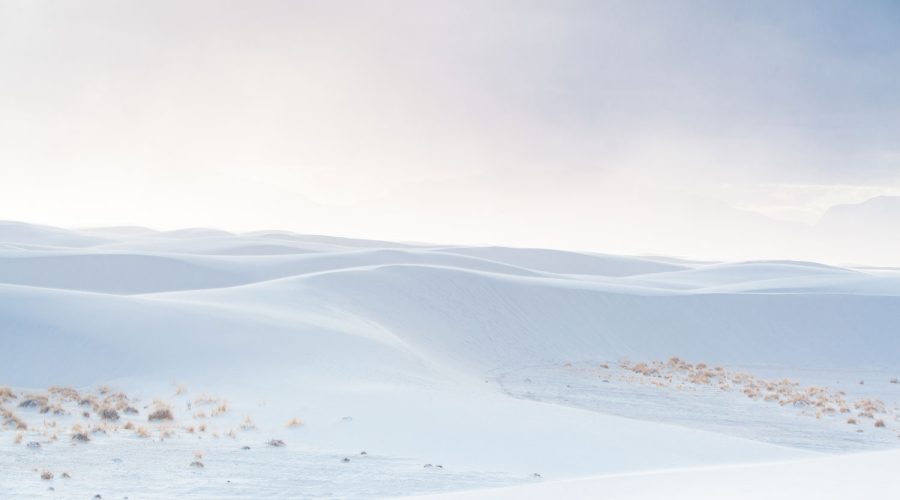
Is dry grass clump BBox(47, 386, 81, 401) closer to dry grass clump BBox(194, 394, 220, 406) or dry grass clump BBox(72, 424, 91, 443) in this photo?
dry grass clump BBox(194, 394, 220, 406)

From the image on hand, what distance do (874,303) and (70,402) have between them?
2965 centimetres

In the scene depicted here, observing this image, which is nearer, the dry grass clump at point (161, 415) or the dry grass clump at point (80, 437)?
the dry grass clump at point (80, 437)

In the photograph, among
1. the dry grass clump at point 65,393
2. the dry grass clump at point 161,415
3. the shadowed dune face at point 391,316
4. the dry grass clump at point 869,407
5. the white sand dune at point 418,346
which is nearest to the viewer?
the white sand dune at point 418,346

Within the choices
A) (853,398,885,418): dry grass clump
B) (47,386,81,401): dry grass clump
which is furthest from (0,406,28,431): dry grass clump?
(853,398,885,418): dry grass clump

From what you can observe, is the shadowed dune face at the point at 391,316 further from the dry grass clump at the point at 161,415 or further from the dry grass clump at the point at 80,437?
the dry grass clump at the point at 80,437

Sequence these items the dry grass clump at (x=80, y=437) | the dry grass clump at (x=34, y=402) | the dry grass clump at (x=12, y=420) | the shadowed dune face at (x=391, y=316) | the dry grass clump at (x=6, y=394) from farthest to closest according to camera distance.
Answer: the shadowed dune face at (x=391, y=316)
the dry grass clump at (x=6, y=394)
the dry grass clump at (x=34, y=402)
the dry grass clump at (x=12, y=420)
the dry grass clump at (x=80, y=437)

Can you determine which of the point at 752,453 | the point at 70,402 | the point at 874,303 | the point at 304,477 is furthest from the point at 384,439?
the point at 874,303

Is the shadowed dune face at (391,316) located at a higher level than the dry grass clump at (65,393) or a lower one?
higher

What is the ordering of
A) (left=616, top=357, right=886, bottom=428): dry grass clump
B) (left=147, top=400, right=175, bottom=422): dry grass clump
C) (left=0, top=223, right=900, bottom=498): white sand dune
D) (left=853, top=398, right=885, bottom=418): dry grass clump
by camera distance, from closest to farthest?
1. (left=0, top=223, right=900, bottom=498): white sand dune
2. (left=147, top=400, right=175, bottom=422): dry grass clump
3. (left=853, top=398, right=885, bottom=418): dry grass clump
4. (left=616, top=357, right=886, bottom=428): dry grass clump

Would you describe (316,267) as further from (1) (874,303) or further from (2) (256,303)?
(1) (874,303)

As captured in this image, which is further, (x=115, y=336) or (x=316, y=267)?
(x=316, y=267)

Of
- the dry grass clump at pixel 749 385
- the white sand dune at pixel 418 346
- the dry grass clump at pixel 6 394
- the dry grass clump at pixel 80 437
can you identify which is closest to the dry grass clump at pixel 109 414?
the white sand dune at pixel 418 346

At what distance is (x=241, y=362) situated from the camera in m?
16.4

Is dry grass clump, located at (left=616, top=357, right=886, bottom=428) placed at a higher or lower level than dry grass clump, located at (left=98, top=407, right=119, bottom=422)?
lower
